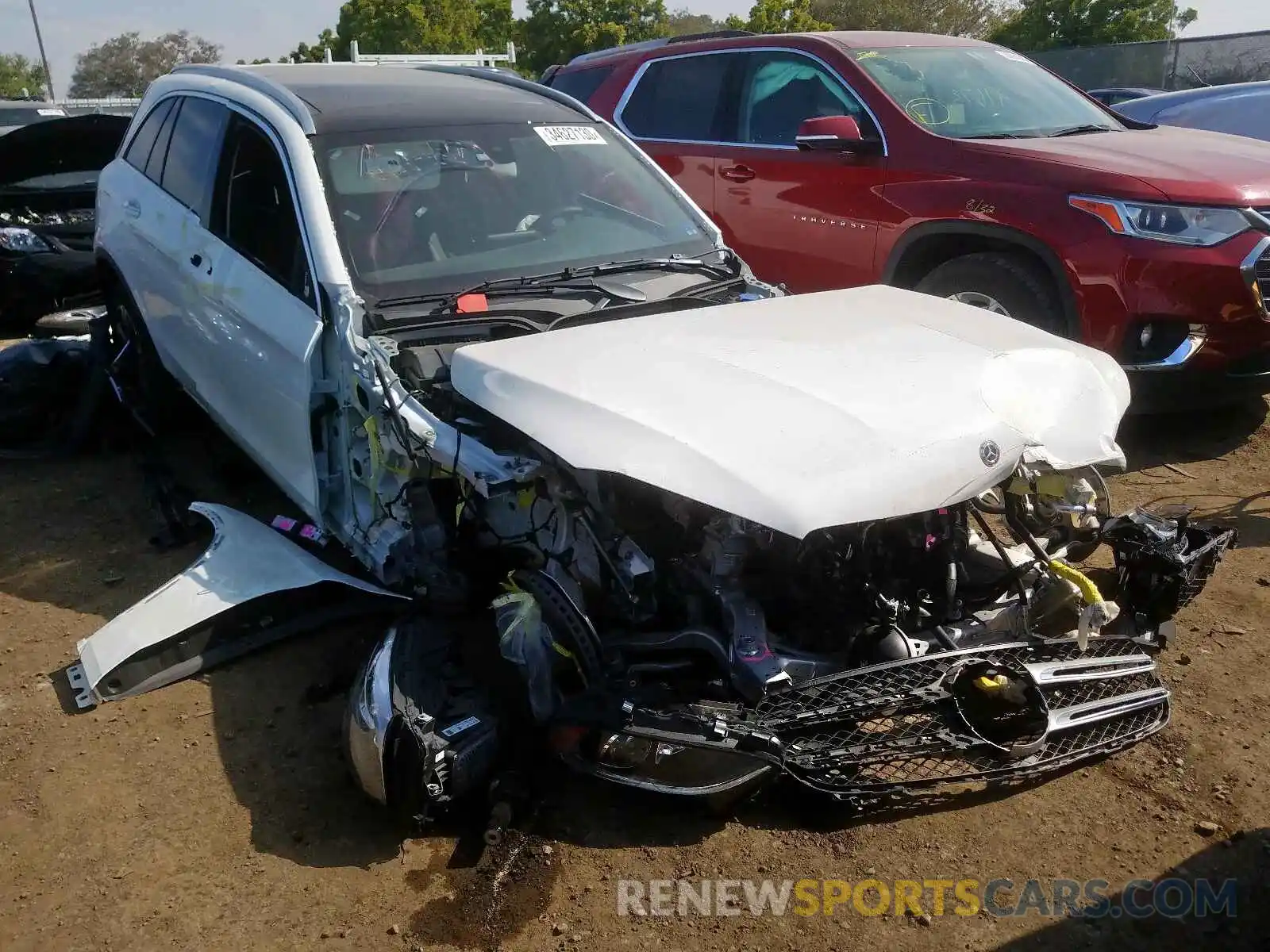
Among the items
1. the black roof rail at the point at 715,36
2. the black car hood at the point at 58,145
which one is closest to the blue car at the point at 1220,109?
the black roof rail at the point at 715,36

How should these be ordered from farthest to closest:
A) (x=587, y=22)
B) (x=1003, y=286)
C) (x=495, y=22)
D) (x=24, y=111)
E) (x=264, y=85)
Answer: (x=495, y=22) → (x=587, y=22) → (x=24, y=111) → (x=1003, y=286) → (x=264, y=85)

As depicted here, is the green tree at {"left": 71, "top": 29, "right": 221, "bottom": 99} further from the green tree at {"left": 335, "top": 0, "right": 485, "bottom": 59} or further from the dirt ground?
the dirt ground

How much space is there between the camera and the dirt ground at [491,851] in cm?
248

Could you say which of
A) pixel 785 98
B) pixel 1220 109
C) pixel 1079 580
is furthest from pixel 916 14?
pixel 1079 580

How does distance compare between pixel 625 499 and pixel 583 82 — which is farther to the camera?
pixel 583 82

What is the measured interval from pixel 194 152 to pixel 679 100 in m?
3.28

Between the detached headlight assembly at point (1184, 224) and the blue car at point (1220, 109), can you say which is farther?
the blue car at point (1220, 109)

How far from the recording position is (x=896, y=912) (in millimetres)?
2508

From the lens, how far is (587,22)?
119 ft

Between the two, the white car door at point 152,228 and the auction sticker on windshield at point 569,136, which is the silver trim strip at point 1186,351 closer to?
the auction sticker on windshield at point 569,136

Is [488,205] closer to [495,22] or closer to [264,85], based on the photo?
[264,85]

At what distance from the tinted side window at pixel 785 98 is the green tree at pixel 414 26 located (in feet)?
115

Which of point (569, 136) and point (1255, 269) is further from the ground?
point (569, 136)

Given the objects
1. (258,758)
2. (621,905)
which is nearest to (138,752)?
(258,758)
